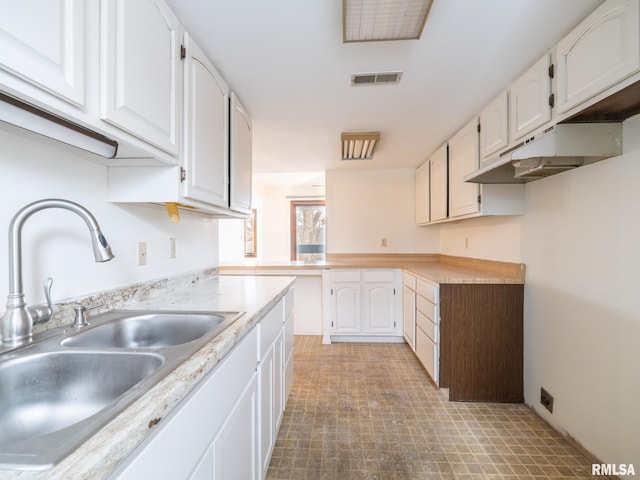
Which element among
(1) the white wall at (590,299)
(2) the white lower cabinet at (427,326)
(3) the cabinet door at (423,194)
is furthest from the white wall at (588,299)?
(3) the cabinet door at (423,194)

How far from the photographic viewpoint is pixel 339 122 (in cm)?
239

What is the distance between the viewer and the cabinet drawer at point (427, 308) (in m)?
2.25

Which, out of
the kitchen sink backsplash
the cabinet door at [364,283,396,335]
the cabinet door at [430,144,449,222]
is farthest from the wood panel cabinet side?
the kitchen sink backsplash

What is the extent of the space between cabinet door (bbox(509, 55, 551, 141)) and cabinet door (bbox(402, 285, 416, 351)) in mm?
1710

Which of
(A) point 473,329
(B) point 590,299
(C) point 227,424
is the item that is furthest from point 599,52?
(C) point 227,424

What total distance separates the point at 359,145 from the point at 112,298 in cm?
233

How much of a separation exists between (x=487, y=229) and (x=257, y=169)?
2676 mm

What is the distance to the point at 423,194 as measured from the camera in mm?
3459

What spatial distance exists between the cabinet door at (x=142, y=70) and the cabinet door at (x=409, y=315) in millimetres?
2525

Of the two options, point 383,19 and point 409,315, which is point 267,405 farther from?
point 409,315

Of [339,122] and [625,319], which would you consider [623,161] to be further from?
[339,122]

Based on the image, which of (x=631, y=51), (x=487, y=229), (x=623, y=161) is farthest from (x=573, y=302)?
(x=631, y=51)

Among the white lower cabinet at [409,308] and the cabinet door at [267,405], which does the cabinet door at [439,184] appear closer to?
the white lower cabinet at [409,308]

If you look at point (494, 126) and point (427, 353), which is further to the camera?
point (427, 353)
